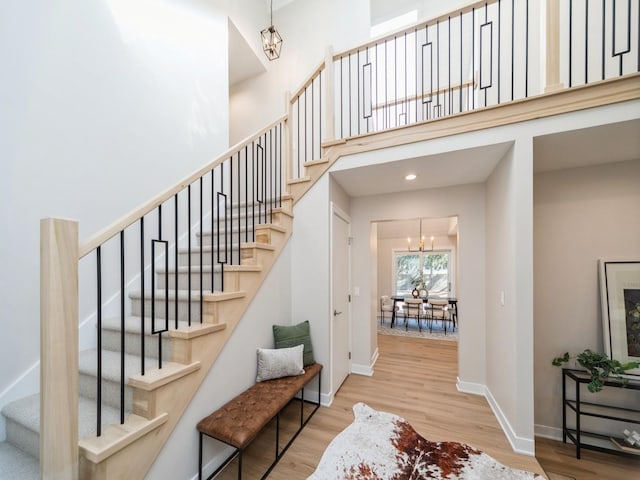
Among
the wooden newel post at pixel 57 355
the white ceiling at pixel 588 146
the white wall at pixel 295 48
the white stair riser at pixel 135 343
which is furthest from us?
the white wall at pixel 295 48

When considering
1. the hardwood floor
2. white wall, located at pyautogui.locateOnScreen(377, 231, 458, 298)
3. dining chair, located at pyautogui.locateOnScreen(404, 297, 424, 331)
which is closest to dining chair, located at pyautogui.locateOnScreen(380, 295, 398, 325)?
dining chair, located at pyautogui.locateOnScreen(404, 297, 424, 331)

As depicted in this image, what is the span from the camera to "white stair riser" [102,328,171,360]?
1.77 metres

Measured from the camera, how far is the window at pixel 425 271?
317 inches

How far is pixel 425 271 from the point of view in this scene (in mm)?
8242

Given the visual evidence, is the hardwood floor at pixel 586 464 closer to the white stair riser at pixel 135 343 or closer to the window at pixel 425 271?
the white stair riser at pixel 135 343

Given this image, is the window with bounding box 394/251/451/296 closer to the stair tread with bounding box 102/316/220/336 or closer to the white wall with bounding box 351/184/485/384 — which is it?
the white wall with bounding box 351/184/485/384

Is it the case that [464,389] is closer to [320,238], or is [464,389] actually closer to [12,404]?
[320,238]

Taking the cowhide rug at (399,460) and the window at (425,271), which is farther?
the window at (425,271)

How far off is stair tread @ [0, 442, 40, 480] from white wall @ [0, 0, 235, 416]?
0.40m

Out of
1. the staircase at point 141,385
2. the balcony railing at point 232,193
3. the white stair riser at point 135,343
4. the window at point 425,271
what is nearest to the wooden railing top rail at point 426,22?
the balcony railing at point 232,193

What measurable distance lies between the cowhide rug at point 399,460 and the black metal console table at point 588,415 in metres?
0.99

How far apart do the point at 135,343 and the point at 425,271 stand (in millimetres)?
7888

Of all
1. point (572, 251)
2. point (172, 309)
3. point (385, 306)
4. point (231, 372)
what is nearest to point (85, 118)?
point (172, 309)

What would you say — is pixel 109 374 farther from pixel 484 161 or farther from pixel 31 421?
pixel 484 161
